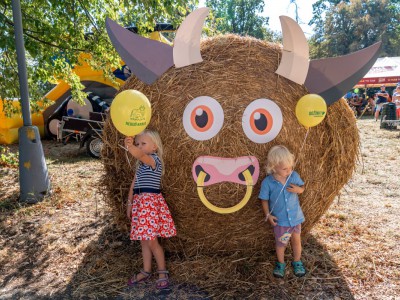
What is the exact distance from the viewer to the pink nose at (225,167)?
9.78 feet

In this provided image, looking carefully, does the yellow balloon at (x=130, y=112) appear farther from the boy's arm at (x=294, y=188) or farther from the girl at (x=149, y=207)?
the boy's arm at (x=294, y=188)

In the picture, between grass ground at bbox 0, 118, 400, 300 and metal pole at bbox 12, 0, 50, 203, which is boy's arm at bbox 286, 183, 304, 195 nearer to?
grass ground at bbox 0, 118, 400, 300

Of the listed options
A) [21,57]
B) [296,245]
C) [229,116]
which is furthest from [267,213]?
[21,57]

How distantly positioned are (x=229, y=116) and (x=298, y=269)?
55.6 inches

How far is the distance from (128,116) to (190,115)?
617 millimetres

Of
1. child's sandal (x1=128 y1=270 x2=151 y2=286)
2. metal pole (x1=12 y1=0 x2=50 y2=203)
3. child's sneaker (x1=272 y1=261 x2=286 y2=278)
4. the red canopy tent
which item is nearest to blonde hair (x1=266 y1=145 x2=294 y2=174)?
child's sneaker (x1=272 y1=261 x2=286 y2=278)

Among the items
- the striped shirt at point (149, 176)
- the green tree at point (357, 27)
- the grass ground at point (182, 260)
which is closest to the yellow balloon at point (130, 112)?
the striped shirt at point (149, 176)

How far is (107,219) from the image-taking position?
4465mm

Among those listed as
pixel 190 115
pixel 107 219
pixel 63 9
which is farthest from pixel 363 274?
pixel 63 9

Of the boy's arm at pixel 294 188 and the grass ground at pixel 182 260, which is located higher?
the boy's arm at pixel 294 188

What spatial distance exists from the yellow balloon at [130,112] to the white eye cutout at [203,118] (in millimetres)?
498

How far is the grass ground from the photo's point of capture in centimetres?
293

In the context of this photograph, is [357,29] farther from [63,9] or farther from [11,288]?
[11,288]

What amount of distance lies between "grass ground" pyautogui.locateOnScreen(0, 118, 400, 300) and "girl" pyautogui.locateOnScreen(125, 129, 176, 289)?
16 cm
